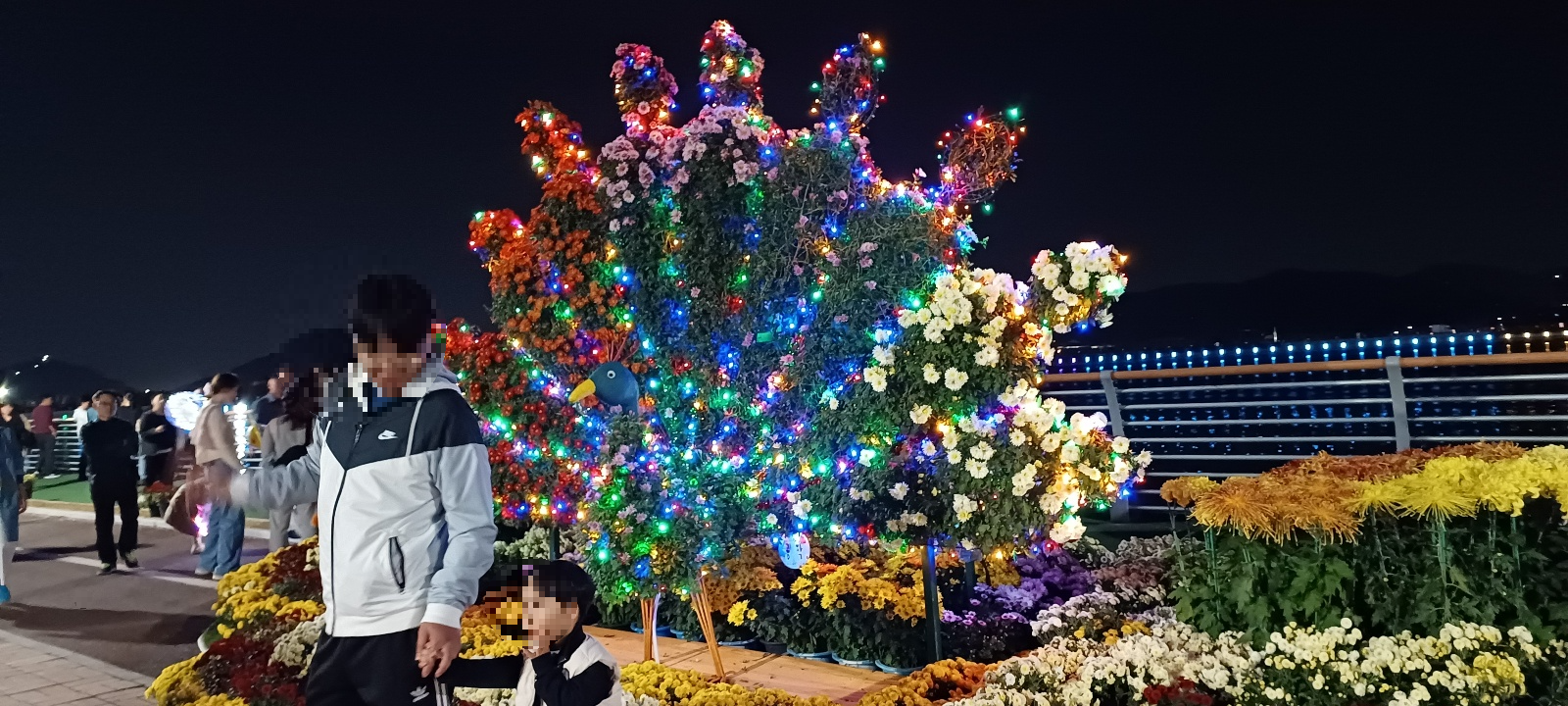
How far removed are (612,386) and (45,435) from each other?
69.3ft

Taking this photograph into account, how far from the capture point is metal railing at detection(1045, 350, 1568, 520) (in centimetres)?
690

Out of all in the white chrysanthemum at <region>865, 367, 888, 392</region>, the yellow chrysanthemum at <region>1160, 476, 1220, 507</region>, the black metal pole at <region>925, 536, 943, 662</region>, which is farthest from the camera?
the black metal pole at <region>925, 536, 943, 662</region>

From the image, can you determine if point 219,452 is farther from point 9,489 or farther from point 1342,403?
point 1342,403

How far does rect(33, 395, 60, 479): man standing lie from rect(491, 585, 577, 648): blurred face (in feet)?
60.9

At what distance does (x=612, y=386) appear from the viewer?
4680 millimetres

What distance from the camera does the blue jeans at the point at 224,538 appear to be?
27.6 ft

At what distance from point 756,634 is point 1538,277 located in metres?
18.9

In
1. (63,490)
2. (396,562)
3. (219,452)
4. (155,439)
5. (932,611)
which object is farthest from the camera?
(63,490)

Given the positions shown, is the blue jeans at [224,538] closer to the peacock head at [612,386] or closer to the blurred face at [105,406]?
the blurred face at [105,406]

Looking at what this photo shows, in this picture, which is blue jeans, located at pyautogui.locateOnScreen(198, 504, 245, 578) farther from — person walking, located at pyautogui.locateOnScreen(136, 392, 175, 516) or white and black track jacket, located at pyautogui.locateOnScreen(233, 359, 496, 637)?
white and black track jacket, located at pyautogui.locateOnScreen(233, 359, 496, 637)

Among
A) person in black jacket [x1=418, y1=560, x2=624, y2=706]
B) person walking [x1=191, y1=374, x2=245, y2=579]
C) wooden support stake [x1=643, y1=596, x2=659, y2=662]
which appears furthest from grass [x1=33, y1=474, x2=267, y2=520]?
person in black jacket [x1=418, y1=560, x2=624, y2=706]

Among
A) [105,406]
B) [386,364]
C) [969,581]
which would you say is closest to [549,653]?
[386,364]

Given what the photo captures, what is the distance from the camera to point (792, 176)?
4762 millimetres

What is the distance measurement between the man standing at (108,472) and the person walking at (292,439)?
1.52 m
